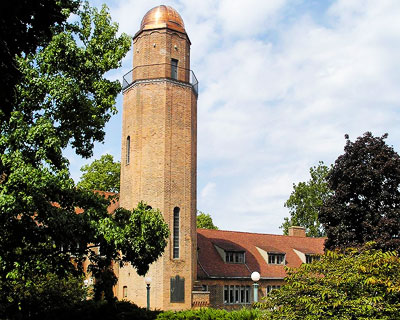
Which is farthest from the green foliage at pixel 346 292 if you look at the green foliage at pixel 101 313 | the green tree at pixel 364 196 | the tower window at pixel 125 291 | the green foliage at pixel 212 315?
the tower window at pixel 125 291

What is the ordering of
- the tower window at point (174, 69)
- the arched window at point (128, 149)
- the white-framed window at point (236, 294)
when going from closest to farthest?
the arched window at point (128, 149)
the tower window at point (174, 69)
the white-framed window at point (236, 294)

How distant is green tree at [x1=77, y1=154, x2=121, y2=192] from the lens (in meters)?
49.8

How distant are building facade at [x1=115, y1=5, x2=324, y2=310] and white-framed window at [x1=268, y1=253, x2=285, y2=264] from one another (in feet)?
19.2

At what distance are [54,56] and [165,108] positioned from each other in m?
17.2

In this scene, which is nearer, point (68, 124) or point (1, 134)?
point (1, 134)

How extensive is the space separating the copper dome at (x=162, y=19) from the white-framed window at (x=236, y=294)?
18.5 m

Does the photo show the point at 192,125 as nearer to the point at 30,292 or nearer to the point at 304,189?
the point at 30,292

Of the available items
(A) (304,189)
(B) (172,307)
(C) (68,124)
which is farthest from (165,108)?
(A) (304,189)

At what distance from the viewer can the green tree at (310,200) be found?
58.1 meters

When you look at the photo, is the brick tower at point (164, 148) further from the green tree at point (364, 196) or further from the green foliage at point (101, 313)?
the green foliage at point (101, 313)

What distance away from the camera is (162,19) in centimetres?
3547

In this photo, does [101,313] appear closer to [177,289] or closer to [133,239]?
[133,239]

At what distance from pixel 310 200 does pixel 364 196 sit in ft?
89.6

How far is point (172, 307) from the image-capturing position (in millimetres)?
31391
